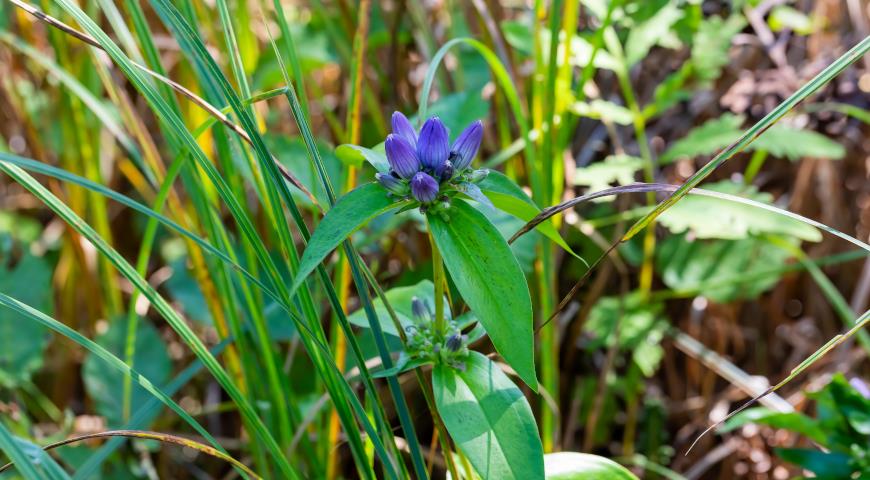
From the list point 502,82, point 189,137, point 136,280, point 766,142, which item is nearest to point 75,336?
point 136,280

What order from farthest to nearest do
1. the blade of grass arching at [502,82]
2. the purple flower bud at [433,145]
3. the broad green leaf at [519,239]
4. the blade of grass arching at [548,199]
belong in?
1. the broad green leaf at [519,239]
2. the blade of grass arching at [548,199]
3. the blade of grass arching at [502,82]
4. the purple flower bud at [433,145]

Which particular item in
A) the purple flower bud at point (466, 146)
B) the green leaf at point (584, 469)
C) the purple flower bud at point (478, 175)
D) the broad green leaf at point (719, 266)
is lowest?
the broad green leaf at point (719, 266)

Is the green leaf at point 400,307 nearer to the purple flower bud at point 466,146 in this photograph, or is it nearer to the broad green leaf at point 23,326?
the purple flower bud at point 466,146

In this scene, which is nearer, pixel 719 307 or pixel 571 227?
pixel 571 227

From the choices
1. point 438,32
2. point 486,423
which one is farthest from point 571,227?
point 486,423

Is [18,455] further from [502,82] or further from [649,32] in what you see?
[649,32]

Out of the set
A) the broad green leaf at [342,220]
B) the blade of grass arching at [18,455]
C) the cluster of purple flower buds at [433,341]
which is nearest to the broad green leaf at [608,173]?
the cluster of purple flower buds at [433,341]

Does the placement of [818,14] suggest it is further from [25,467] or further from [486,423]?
[25,467]
